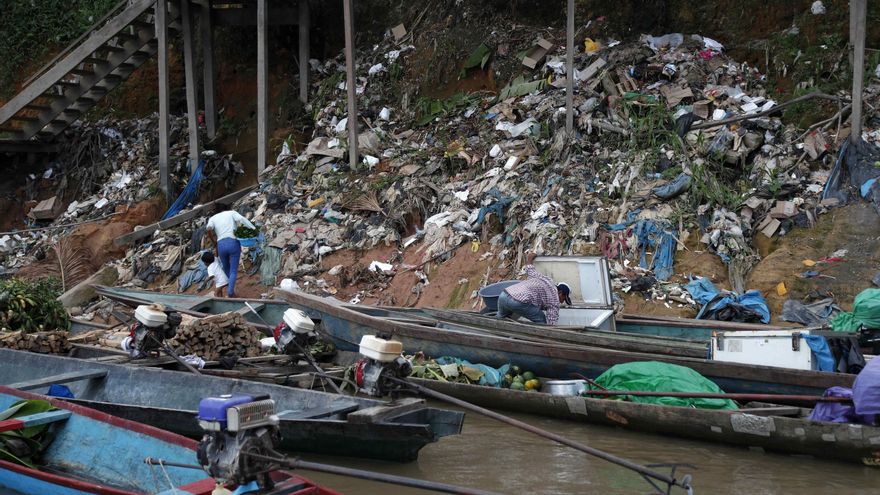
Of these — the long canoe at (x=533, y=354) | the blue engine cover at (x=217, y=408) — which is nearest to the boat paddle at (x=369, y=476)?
the blue engine cover at (x=217, y=408)

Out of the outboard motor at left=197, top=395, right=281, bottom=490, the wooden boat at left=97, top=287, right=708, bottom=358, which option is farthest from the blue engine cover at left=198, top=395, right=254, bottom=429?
the wooden boat at left=97, top=287, right=708, bottom=358

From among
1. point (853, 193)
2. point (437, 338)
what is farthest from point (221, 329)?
point (853, 193)

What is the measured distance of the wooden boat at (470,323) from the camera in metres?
8.53

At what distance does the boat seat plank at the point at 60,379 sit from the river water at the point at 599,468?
209 centimetres

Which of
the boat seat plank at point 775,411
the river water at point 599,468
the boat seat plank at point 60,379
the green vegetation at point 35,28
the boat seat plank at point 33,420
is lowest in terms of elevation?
the river water at point 599,468

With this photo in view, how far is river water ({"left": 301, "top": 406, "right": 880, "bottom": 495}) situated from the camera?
6262mm

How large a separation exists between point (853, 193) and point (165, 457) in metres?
9.43

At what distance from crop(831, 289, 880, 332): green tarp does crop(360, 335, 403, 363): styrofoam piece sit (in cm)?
419

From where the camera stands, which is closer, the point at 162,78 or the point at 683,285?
the point at 683,285

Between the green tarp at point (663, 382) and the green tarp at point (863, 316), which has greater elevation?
the green tarp at point (863, 316)

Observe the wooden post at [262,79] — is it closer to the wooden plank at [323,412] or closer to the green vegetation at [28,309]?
the green vegetation at [28,309]

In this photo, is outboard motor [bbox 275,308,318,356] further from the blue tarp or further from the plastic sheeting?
the blue tarp

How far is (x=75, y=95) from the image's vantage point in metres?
17.2

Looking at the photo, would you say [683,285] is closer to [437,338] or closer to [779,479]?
[437,338]
